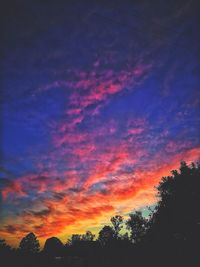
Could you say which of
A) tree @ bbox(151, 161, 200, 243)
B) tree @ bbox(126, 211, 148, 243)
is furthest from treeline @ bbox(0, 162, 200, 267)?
tree @ bbox(126, 211, 148, 243)

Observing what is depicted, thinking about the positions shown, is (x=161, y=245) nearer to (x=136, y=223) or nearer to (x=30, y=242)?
(x=136, y=223)

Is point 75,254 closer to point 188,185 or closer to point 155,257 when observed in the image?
point 155,257

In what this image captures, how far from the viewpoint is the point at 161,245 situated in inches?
1423

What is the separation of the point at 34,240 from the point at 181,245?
9081 centimetres

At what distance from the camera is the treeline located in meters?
32.5

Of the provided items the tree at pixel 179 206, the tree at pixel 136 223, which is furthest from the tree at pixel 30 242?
the tree at pixel 179 206

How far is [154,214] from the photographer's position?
182 feet

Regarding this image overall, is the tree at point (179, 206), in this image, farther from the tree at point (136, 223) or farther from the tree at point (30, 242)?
the tree at point (30, 242)

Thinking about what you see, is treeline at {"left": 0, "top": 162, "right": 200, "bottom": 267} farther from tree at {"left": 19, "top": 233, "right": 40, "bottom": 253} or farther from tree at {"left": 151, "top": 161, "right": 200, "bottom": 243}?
tree at {"left": 19, "top": 233, "right": 40, "bottom": 253}

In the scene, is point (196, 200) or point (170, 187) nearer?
point (196, 200)

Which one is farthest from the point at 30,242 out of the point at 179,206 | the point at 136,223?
the point at 179,206

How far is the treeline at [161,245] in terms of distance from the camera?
1280 inches

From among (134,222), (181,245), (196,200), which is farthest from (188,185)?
(134,222)

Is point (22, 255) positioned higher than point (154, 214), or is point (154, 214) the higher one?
point (154, 214)
